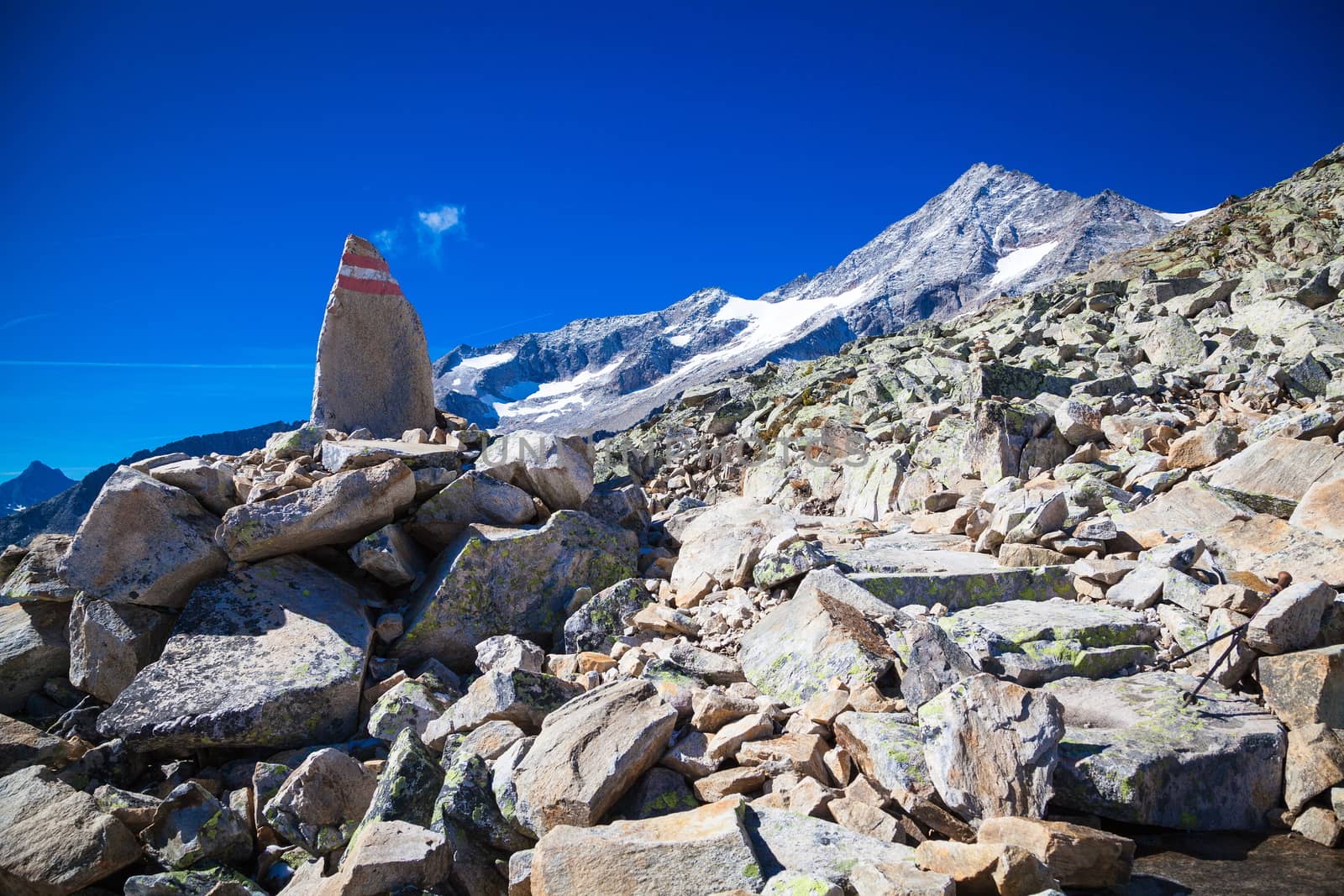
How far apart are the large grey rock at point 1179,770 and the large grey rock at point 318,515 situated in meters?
7.70

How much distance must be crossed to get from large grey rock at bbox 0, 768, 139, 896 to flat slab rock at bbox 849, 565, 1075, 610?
701 cm

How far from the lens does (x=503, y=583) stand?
9086mm

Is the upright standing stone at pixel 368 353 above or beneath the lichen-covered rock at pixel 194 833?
above

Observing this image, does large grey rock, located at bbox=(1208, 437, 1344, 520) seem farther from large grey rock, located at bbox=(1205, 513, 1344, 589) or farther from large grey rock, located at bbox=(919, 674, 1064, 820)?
large grey rock, located at bbox=(919, 674, 1064, 820)

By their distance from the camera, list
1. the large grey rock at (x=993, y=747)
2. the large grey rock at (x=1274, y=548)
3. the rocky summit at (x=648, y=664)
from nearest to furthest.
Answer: the large grey rock at (x=993, y=747) < the rocky summit at (x=648, y=664) < the large grey rock at (x=1274, y=548)

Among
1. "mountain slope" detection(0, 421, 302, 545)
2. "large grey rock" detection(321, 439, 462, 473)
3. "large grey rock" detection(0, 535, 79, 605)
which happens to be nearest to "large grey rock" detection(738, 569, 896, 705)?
"large grey rock" detection(321, 439, 462, 473)

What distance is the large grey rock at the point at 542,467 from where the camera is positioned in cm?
1034

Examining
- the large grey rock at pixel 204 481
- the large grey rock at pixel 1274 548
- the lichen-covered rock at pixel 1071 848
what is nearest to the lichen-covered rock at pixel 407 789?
the lichen-covered rock at pixel 1071 848

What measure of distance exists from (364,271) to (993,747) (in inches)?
469

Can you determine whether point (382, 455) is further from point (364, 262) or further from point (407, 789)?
point (407, 789)

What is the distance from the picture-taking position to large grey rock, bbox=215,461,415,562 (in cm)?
817

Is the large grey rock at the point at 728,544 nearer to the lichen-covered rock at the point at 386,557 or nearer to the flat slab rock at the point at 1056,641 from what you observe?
the flat slab rock at the point at 1056,641

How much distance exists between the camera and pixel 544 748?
5445 millimetres

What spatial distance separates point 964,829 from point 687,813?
1822 mm
